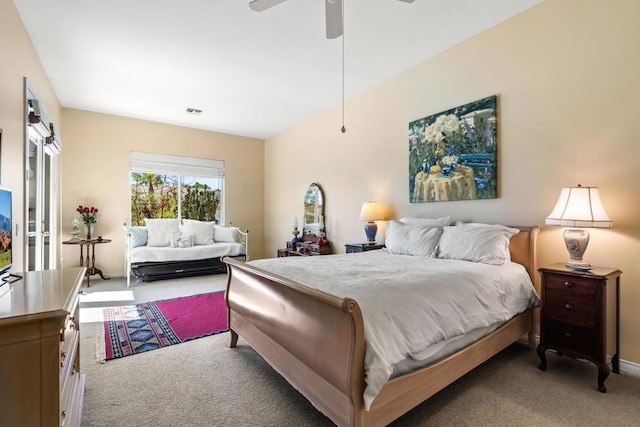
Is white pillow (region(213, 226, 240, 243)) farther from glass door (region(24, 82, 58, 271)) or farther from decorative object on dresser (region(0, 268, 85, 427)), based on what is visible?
decorative object on dresser (region(0, 268, 85, 427))

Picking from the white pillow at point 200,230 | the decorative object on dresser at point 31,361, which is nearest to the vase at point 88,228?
the white pillow at point 200,230

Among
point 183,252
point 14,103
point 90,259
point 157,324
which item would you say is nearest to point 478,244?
point 157,324

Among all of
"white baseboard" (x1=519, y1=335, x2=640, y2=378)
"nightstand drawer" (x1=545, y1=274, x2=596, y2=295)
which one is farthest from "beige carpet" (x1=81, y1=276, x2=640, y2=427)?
"nightstand drawer" (x1=545, y1=274, x2=596, y2=295)

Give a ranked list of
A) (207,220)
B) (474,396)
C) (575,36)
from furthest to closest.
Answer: (207,220), (575,36), (474,396)

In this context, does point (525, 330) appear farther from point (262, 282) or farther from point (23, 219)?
point (23, 219)

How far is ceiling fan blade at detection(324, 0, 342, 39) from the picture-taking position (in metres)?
2.14

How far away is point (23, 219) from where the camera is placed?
2.80 meters

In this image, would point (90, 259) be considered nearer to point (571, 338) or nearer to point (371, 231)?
point (371, 231)

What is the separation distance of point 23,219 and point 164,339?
166 cm

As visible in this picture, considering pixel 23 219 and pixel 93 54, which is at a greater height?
pixel 93 54

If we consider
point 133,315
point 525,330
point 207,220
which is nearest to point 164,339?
point 133,315

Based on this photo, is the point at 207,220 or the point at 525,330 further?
the point at 207,220

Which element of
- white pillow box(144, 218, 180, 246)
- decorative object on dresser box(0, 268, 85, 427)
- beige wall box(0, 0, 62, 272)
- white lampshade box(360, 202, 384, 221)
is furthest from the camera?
white pillow box(144, 218, 180, 246)

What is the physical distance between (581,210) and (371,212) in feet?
6.88
